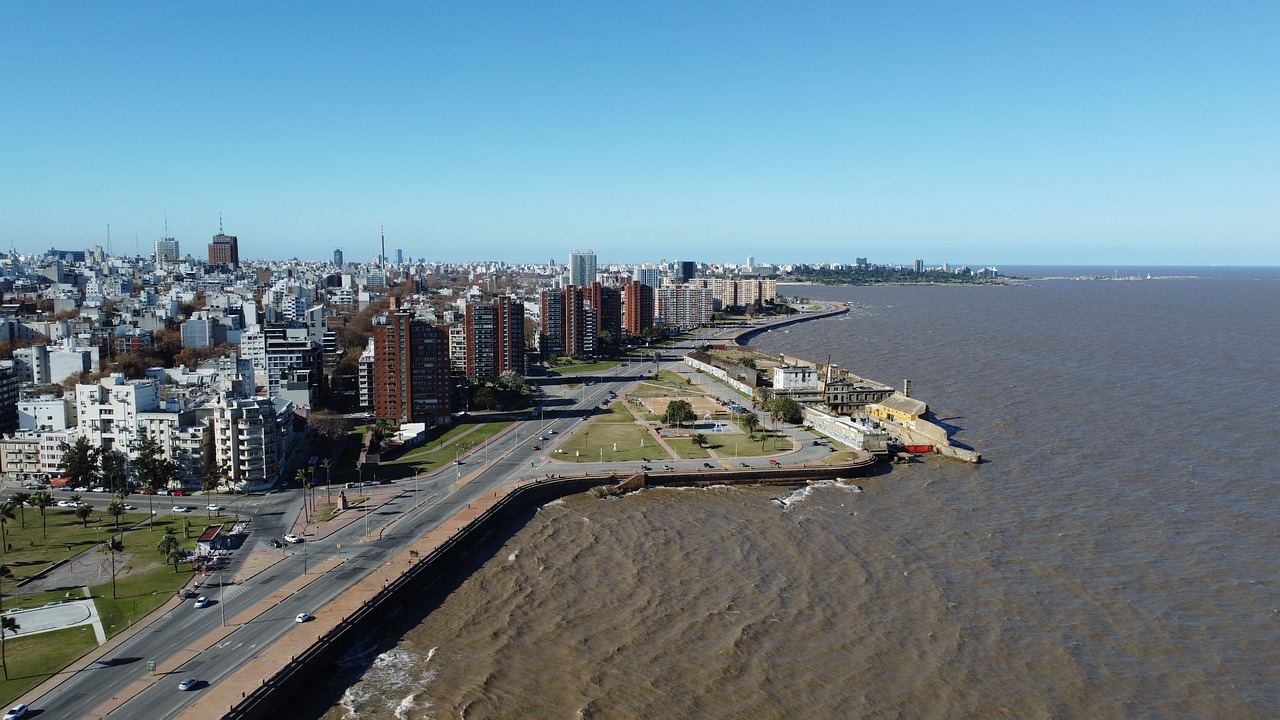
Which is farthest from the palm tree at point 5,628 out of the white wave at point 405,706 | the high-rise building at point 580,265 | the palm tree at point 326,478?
the high-rise building at point 580,265

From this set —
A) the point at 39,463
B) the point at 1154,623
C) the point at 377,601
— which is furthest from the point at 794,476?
the point at 39,463

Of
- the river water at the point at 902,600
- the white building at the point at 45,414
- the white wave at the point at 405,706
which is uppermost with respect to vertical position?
the white building at the point at 45,414

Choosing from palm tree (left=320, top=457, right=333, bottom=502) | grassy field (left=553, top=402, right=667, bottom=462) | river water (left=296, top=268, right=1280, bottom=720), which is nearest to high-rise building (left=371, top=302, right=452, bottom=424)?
grassy field (left=553, top=402, right=667, bottom=462)

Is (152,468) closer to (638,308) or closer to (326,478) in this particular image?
(326,478)

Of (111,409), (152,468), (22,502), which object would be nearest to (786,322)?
(111,409)

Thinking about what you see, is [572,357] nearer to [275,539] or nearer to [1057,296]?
[275,539]

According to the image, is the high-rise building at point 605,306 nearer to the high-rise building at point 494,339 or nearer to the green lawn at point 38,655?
the high-rise building at point 494,339

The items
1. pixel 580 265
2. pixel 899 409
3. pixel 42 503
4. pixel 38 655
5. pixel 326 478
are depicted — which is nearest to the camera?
pixel 38 655
